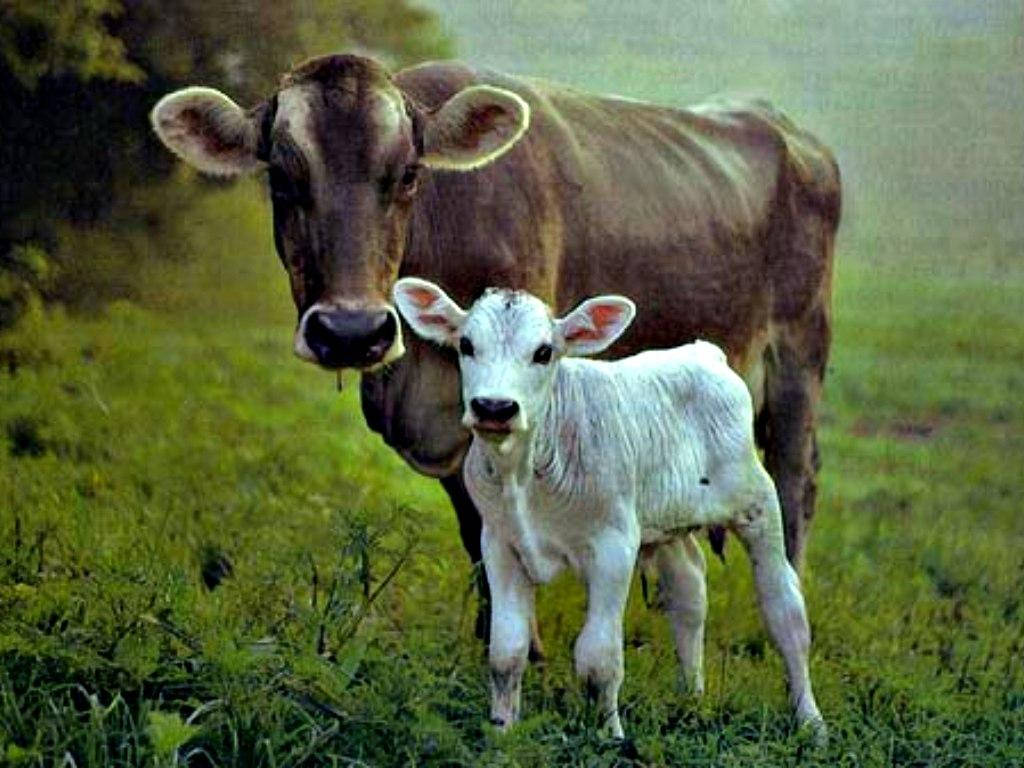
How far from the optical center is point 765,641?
21.6 feet

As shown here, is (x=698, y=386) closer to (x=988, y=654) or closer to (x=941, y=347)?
(x=988, y=654)

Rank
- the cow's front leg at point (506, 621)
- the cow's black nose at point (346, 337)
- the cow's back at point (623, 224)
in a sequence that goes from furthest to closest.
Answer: the cow's back at point (623, 224) → the cow's black nose at point (346, 337) → the cow's front leg at point (506, 621)

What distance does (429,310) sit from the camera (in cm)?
448

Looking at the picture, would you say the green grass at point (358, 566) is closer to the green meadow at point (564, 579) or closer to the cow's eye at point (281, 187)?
the green meadow at point (564, 579)

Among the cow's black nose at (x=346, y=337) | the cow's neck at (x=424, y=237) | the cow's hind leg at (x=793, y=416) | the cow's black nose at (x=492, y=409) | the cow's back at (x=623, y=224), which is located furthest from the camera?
the cow's hind leg at (x=793, y=416)

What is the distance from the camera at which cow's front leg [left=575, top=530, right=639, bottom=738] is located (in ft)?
14.8

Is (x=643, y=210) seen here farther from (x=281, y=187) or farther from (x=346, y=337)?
(x=346, y=337)

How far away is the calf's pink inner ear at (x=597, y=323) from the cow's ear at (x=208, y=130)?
1102mm

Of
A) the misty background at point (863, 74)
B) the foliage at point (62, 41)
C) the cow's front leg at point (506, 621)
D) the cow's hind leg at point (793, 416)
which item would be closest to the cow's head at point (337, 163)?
the cow's front leg at point (506, 621)

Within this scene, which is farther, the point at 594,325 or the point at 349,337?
the point at 349,337

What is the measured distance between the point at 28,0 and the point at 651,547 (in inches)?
159

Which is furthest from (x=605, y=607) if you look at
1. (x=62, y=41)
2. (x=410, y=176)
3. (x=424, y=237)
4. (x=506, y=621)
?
(x=62, y=41)

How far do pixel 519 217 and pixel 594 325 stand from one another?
1.27m

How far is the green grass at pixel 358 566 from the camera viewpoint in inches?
178
